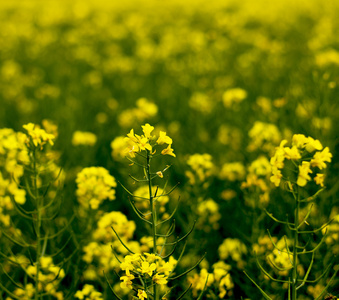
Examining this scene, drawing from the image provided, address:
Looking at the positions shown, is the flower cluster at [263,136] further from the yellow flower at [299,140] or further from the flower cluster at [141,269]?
the flower cluster at [141,269]

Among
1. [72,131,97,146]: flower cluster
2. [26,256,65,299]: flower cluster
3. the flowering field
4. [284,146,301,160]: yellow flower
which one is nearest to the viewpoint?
[284,146,301,160]: yellow flower

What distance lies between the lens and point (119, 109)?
5.35 meters

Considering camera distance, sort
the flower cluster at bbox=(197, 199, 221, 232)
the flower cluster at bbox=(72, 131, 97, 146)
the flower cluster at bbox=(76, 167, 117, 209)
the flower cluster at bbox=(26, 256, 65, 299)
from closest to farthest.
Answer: the flower cluster at bbox=(26, 256, 65, 299), the flower cluster at bbox=(76, 167, 117, 209), the flower cluster at bbox=(197, 199, 221, 232), the flower cluster at bbox=(72, 131, 97, 146)

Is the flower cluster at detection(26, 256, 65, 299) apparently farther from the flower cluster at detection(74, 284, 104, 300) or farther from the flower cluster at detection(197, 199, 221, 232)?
the flower cluster at detection(197, 199, 221, 232)

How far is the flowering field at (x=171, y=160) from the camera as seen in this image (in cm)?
219

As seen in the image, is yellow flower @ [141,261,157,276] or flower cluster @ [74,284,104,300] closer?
yellow flower @ [141,261,157,276]

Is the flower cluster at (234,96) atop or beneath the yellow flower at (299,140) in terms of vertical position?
beneath

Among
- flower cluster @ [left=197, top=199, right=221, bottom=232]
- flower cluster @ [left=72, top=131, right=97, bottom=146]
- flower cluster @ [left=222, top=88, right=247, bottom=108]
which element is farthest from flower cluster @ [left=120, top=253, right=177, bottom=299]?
flower cluster @ [left=222, top=88, right=247, bottom=108]

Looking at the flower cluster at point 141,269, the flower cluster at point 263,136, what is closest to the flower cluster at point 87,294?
the flower cluster at point 141,269

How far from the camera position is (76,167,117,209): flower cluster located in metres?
2.68

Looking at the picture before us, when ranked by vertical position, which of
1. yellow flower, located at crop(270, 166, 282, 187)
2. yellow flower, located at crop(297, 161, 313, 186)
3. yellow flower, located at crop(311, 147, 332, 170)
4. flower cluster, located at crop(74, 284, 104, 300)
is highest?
yellow flower, located at crop(311, 147, 332, 170)

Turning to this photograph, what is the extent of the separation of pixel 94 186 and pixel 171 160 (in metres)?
1.63

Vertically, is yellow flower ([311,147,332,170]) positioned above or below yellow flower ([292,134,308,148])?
below

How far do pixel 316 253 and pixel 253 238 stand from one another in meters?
0.35
